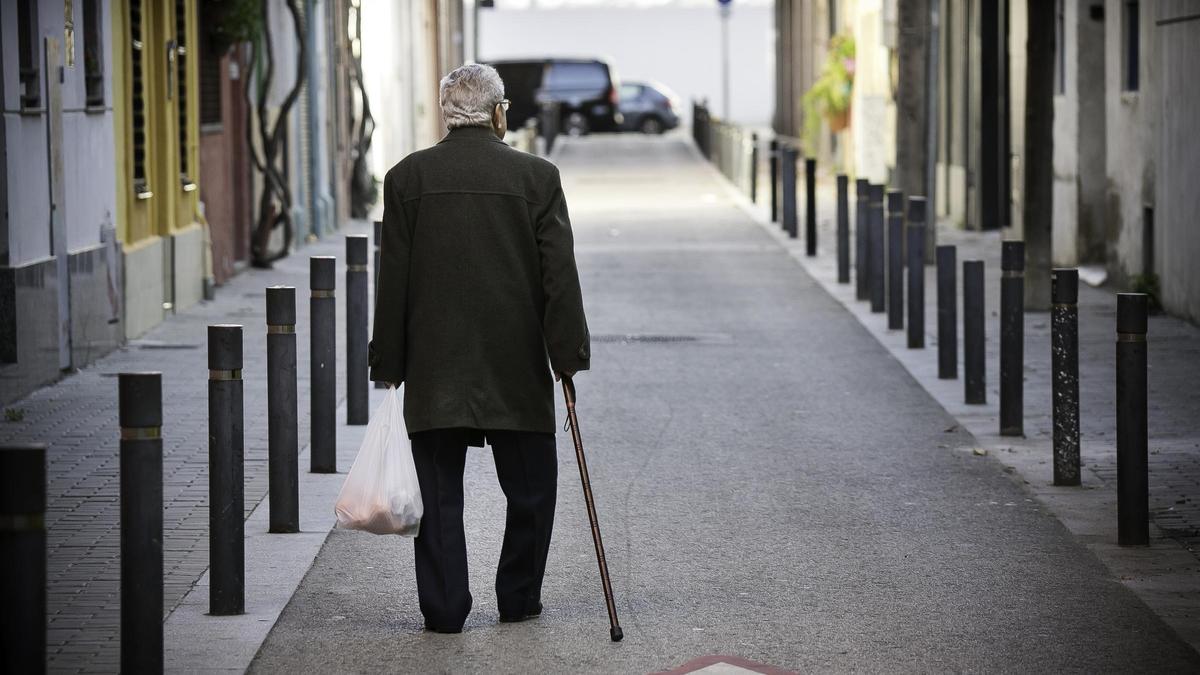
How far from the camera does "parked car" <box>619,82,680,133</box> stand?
5641 centimetres

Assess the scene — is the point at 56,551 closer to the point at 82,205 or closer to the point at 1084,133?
the point at 82,205

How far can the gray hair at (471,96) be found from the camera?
6125 millimetres

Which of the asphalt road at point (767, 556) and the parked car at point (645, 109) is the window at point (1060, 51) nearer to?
the asphalt road at point (767, 556)

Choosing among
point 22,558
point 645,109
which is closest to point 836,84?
point 645,109

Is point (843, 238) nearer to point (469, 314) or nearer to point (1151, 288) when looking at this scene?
point (1151, 288)

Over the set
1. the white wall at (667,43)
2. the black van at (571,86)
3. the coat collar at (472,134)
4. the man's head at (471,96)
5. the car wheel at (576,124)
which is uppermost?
the white wall at (667,43)

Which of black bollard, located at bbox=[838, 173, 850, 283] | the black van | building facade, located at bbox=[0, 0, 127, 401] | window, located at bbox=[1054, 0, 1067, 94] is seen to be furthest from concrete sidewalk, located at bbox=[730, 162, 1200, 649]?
the black van

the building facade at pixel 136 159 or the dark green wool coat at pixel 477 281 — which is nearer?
the dark green wool coat at pixel 477 281

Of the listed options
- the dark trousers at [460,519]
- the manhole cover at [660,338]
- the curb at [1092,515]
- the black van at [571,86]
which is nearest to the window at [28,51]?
the manhole cover at [660,338]

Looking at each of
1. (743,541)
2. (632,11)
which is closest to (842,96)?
(743,541)

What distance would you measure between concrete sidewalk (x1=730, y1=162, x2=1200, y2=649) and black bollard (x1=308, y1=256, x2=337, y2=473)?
9.50ft

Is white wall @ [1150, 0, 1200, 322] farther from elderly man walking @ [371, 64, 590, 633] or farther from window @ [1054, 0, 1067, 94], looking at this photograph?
elderly man walking @ [371, 64, 590, 633]

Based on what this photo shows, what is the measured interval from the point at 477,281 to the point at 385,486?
649 millimetres

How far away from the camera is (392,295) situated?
6141 mm
